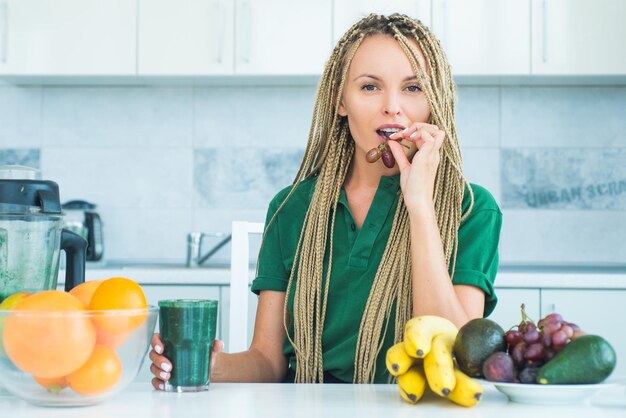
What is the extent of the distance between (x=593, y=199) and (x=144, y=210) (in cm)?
171

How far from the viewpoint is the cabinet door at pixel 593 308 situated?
2574 millimetres

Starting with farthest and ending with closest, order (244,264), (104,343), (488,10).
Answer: (488,10), (244,264), (104,343)

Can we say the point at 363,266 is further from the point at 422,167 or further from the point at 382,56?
the point at 382,56

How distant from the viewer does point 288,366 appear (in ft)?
5.36

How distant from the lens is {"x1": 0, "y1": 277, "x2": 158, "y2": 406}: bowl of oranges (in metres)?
0.87

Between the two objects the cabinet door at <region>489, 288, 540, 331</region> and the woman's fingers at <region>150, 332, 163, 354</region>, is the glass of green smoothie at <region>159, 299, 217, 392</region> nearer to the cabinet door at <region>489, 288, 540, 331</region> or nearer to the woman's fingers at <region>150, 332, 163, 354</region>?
the woman's fingers at <region>150, 332, 163, 354</region>

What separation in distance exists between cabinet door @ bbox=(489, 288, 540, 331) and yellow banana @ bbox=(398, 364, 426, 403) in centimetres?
166

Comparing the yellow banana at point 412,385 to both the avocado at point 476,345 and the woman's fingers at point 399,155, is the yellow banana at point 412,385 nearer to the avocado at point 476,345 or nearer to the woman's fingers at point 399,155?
the avocado at point 476,345

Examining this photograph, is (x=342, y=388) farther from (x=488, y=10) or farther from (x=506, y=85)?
(x=506, y=85)

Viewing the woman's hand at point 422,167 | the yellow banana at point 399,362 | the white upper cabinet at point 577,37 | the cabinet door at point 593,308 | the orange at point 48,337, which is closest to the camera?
the orange at point 48,337

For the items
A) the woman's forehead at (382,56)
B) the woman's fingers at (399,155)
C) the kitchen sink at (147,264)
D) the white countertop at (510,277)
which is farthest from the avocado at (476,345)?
the kitchen sink at (147,264)

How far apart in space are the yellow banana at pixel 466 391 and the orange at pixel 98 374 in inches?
14.8

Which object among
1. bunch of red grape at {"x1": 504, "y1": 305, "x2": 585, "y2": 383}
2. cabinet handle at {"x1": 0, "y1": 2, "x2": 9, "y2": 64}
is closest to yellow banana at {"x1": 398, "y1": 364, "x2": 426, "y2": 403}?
bunch of red grape at {"x1": 504, "y1": 305, "x2": 585, "y2": 383}

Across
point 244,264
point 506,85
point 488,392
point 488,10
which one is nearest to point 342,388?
point 488,392
